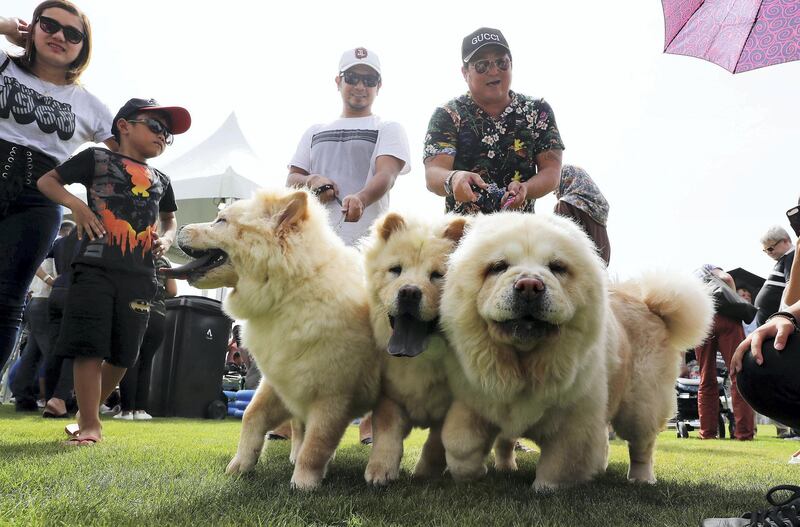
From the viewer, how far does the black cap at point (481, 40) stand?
3.45m

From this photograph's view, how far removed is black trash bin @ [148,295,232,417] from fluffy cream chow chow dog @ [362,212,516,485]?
530cm

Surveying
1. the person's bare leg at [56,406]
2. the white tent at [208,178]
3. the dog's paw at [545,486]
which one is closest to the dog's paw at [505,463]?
the dog's paw at [545,486]

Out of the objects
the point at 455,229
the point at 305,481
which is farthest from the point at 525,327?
the point at 305,481

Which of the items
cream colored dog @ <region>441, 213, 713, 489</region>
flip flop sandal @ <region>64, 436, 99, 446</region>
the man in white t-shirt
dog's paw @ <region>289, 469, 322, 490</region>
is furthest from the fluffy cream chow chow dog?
flip flop sandal @ <region>64, 436, 99, 446</region>


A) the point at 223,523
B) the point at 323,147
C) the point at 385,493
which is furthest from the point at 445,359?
the point at 323,147

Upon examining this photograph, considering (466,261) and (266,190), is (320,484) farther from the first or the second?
(266,190)

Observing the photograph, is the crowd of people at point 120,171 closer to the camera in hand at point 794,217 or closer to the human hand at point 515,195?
the human hand at point 515,195

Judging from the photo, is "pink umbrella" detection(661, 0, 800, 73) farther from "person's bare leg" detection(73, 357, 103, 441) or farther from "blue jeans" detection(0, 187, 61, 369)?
"person's bare leg" detection(73, 357, 103, 441)

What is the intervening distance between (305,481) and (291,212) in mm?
1283

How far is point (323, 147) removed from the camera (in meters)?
4.48

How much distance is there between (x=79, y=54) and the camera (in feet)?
12.4

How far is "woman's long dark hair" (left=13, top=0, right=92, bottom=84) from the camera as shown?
3621mm

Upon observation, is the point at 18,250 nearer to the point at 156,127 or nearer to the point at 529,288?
the point at 156,127

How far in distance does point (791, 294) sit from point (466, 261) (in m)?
1.44
